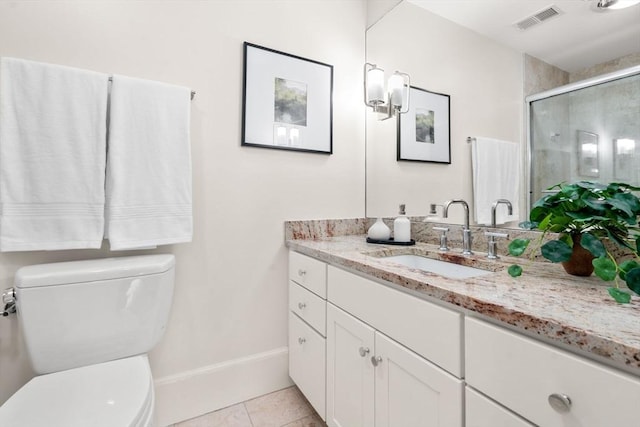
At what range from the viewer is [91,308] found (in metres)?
1.04

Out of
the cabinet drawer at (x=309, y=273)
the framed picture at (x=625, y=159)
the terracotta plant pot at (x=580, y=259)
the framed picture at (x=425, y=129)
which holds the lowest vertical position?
the cabinet drawer at (x=309, y=273)

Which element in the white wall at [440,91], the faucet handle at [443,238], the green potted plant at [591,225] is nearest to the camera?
the green potted plant at [591,225]

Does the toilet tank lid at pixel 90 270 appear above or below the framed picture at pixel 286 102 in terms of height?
below

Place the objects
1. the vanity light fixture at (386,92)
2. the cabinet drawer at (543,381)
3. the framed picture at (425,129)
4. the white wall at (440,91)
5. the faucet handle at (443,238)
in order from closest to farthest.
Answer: the cabinet drawer at (543,381) → the white wall at (440,91) → the faucet handle at (443,238) → the framed picture at (425,129) → the vanity light fixture at (386,92)

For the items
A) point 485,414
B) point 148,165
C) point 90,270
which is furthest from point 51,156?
point 485,414

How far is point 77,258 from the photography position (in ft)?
3.80

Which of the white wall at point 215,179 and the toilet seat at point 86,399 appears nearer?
the toilet seat at point 86,399

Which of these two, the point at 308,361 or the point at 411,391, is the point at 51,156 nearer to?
the point at 308,361

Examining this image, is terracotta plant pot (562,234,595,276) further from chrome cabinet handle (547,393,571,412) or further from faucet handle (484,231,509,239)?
chrome cabinet handle (547,393,571,412)

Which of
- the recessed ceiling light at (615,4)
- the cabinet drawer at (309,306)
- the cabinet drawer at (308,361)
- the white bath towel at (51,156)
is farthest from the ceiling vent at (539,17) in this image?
the white bath towel at (51,156)

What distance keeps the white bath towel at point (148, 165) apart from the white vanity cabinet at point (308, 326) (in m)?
0.55

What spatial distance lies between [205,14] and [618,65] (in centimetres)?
160

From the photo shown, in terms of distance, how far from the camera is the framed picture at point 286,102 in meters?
1.48

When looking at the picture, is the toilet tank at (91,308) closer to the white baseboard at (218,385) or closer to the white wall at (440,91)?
the white baseboard at (218,385)
